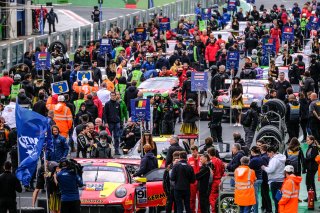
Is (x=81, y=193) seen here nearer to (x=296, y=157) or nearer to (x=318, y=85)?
(x=296, y=157)

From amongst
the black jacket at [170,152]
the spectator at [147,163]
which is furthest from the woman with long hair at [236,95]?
the spectator at [147,163]

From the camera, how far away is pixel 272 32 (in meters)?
59.7

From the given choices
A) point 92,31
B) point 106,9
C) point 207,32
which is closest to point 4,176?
point 207,32

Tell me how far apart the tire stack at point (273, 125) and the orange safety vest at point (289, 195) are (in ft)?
23.9

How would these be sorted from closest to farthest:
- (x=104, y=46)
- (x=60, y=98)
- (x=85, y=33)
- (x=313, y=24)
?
(x=60, y=98) → (x=104, y=46) → (x=85, y=33) → (x=313, y=24)

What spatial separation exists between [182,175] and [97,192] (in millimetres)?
1789

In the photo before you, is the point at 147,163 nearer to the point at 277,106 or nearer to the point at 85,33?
the point at 277,106

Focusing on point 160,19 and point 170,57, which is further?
point 160,19

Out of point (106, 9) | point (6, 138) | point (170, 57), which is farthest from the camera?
point (106, 9)

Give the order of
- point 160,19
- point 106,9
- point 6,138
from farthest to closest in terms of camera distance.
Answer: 1. point 106,9
2. point 160,19
3. point 6,138

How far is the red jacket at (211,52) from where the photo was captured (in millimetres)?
53781

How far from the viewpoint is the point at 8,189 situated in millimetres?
27625

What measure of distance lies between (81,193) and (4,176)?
1.69m

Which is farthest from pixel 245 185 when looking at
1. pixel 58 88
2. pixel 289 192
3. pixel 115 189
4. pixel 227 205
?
pixel 58 88
